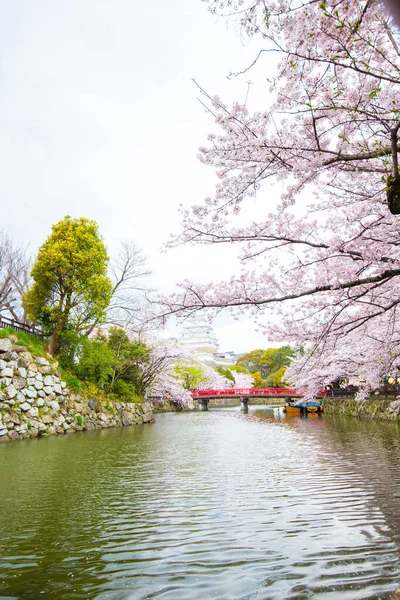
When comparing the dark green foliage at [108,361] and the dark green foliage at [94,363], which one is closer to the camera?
the dark green foliage at [108,361]

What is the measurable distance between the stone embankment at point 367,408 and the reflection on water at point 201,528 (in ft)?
33.5

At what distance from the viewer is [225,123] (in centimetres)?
459

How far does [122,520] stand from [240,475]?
2824mm

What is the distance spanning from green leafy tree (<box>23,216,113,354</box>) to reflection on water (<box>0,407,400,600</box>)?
8.94 m

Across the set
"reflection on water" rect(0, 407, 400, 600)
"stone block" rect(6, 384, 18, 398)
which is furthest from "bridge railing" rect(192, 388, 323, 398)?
"reflection on water" rect(0, 407, 400, 600)

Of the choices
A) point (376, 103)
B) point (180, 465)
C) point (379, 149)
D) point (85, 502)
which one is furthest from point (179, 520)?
point (376, 103)

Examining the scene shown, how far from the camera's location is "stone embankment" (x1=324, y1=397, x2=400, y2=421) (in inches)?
670

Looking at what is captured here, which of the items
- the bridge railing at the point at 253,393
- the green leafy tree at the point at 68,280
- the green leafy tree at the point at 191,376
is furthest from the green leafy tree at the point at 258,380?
the green leafy tree at the point at 68,280

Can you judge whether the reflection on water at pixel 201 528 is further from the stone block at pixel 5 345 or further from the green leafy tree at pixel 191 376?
the green leafy tree at pixel 191 376

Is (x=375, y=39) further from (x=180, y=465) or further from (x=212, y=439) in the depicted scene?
(x=212, y=439)

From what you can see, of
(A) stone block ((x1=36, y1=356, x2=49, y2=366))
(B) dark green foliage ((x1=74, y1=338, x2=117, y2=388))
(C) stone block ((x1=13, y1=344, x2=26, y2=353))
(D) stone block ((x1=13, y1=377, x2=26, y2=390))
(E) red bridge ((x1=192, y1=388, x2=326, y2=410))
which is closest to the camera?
(D) stone block ((x1=13, y1=377, x2=26, y2=390))

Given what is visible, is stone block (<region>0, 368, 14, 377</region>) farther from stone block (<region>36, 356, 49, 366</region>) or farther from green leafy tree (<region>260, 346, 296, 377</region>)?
green leafy tree (<region>260, 346, 296, 377</region>)

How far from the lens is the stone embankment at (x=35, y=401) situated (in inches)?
468

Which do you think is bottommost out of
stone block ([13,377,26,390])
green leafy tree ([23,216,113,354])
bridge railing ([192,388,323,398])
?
bridge railing ([192,388,323,398])
